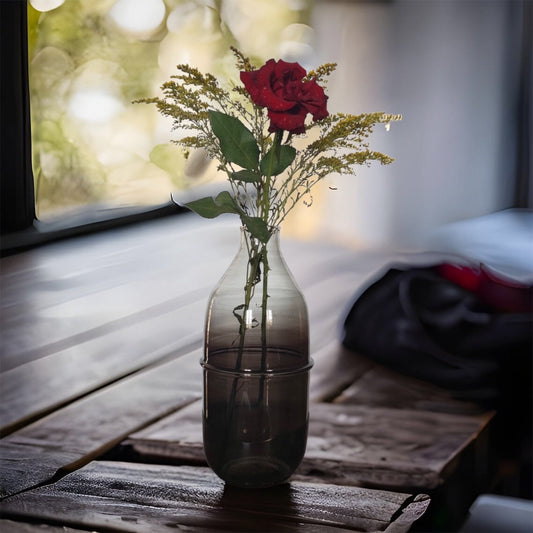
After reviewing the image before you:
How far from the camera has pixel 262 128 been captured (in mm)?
898

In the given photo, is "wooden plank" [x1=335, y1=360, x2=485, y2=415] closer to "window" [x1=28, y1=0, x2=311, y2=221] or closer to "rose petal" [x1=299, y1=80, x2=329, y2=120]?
"rose petal" [x1=299, y1=80, x2=329, y2=120]

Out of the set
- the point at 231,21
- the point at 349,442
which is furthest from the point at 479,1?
the point at 349,442

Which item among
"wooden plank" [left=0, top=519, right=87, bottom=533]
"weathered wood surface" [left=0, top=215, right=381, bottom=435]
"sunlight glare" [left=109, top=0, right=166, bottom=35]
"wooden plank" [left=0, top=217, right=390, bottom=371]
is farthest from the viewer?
"sunlight glare" [left=109, top=0, right=166, bottom=35]

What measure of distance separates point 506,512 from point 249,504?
0.80 metres

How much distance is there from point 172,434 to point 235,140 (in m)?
0.46

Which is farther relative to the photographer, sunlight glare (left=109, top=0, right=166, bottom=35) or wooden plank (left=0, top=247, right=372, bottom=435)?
sunlight glare (left=109, top=0, right=166, bottom=35)

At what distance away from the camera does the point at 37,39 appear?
3164 mm

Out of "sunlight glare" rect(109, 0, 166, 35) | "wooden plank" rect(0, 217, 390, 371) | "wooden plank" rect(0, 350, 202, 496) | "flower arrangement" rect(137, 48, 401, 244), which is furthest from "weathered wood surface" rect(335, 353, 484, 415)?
"sunlight glare" rect(109, 0, 166, 35)

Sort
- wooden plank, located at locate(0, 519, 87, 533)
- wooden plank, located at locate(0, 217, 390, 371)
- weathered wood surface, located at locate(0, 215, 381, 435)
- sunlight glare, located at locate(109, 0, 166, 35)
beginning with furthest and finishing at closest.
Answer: sunlight glare, located at locate(109, 0, 166, 35) → wooden plank, located at locate(0, 217, 390, 371) → weathered wood surface, located at locate(0, 215, 381, 435) → wooden plank, located at locate(0, 519, 87, 533)

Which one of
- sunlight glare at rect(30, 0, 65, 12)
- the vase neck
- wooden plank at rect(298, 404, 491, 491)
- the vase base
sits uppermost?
sunlight glare at rect(30, 0, 65, 12)

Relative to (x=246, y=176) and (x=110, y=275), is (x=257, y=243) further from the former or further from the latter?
(x=110, y=275)

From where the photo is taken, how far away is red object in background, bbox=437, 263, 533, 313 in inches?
65.4

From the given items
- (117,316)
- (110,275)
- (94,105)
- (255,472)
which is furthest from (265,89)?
(94,105)

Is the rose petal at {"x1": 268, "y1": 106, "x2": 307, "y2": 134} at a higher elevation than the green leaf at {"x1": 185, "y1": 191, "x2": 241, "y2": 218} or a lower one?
higher
